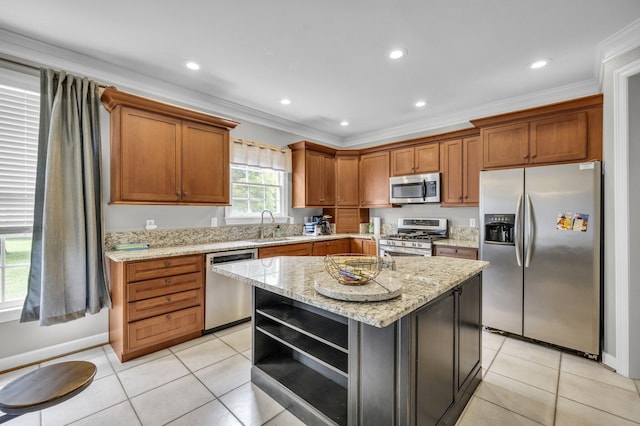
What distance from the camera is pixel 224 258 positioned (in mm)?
3215

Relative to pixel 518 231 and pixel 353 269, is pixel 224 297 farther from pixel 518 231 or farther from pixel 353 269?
pixel 518 231

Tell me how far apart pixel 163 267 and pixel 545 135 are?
4086 mm

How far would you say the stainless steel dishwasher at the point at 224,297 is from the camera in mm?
3096

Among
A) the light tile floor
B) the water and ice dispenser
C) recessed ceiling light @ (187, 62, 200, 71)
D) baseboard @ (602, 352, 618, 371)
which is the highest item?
recessed ceiling light @ (187, 62, 200, 71)

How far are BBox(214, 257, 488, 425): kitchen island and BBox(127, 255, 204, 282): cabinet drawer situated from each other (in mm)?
992

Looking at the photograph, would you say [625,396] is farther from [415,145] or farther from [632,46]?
[415,145]

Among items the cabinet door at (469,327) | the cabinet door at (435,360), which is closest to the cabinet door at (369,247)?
the cabinet door at (469,327)

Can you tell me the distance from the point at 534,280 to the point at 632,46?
2134mm

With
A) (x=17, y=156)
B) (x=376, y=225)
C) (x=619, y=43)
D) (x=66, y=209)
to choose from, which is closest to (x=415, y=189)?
(x=376, y=225)

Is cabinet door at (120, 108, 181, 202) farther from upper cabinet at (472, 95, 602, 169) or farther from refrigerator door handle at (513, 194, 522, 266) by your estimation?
refrigerator door handle at (513, 194, 522, 266)

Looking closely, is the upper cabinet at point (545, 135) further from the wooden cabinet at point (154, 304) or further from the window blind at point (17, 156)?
the window blind at point (17, 156)

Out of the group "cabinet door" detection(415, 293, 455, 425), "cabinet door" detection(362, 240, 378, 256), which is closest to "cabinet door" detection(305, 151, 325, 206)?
"cabinet door" detection(362, 240, 378, 256)

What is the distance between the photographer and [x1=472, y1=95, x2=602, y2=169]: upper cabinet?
282 cm

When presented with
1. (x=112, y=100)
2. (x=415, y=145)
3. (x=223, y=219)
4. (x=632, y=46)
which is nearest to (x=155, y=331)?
(x=223, y=219)
